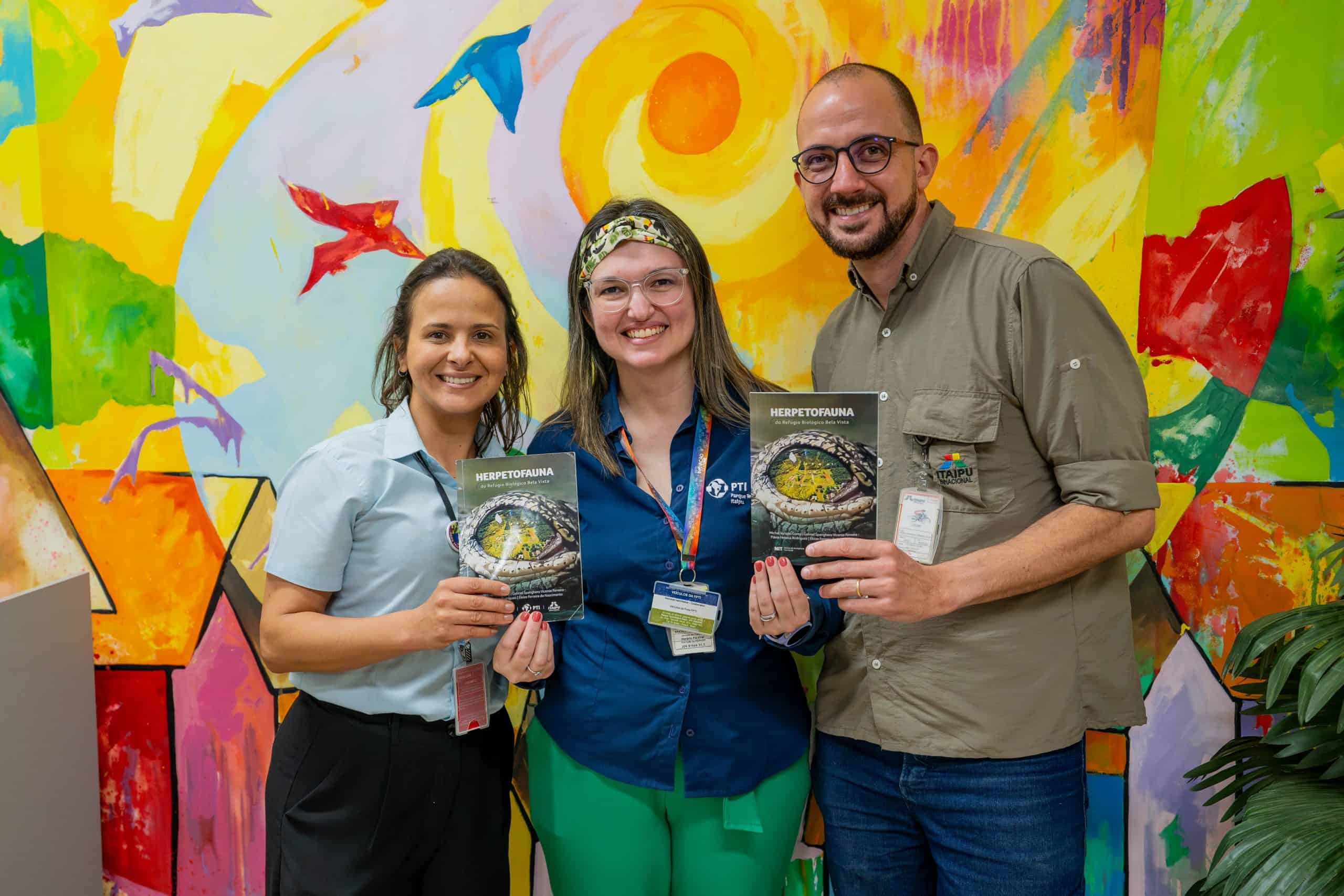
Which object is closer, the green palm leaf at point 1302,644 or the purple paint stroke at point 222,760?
the green palm leaf at point 1302,644

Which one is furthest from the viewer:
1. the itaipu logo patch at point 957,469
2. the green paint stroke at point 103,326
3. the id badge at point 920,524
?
the green paint stroke at point 103,326

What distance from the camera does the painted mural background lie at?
2295 mm

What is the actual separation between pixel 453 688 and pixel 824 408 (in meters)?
1.03

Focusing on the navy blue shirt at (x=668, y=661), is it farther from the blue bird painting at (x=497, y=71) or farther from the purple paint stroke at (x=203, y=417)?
the purple paint stroke at (x=203, y=417)

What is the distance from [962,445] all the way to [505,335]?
3.59 ft

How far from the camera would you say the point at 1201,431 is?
234 centimetres

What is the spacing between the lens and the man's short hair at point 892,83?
1.82 m

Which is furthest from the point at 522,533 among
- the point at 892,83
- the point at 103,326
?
the point at 103,326

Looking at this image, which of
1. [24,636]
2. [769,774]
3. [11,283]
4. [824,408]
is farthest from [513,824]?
[11,283]

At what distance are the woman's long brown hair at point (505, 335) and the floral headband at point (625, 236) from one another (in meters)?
0.24

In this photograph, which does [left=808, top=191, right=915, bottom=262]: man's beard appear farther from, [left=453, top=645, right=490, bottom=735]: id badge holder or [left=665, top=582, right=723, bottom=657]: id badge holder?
[left=453, top=645, right=490, bottom=735]: id badge holder

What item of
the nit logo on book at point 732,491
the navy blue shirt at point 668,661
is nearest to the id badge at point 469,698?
the navy blue shirt at point 668,661

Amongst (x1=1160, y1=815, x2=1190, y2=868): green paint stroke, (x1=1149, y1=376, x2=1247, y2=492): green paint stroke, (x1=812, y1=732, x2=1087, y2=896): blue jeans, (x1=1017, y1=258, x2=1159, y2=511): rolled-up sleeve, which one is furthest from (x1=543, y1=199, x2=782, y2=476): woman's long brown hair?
(x1=1160, y1=815, x2=1190, y2=868): green paint stroke

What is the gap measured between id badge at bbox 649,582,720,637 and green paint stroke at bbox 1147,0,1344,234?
169 centimetres
